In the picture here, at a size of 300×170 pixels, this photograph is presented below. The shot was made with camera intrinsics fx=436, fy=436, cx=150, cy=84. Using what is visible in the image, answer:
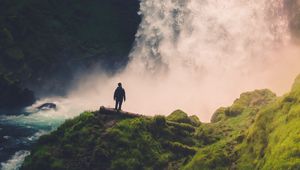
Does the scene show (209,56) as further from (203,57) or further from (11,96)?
(11,96)

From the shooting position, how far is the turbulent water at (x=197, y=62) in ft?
166

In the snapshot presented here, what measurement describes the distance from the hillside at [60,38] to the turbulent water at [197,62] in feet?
10.9

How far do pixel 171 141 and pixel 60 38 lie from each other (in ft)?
153

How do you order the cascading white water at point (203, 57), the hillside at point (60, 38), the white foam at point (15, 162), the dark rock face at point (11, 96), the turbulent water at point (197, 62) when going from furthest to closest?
the hillside at point (60, 38) → the dark rock face at point (11, 96) → the cascading white water at point (203, 57) → the turbulent water at point (197, 62) → the white foam at point (15, 162)

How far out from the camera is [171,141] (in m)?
22.3

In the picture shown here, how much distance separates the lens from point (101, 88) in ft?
219

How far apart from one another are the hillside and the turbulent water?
332 centimetres

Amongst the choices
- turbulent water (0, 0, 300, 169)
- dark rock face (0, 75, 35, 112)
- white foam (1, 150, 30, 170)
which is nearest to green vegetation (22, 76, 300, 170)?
white foam (1, 150, 30, 170)

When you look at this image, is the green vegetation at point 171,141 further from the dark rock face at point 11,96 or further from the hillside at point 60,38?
the hillside at point 60,38

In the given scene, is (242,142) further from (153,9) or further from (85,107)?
(153,9)

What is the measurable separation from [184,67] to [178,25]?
7378 mm

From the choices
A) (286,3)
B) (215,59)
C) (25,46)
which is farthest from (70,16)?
(286,3)

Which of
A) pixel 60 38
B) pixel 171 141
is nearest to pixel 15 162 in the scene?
pixel 171 141

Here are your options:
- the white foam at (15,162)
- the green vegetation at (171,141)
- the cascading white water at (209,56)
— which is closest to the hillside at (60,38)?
the cascading white water at (209,56)
